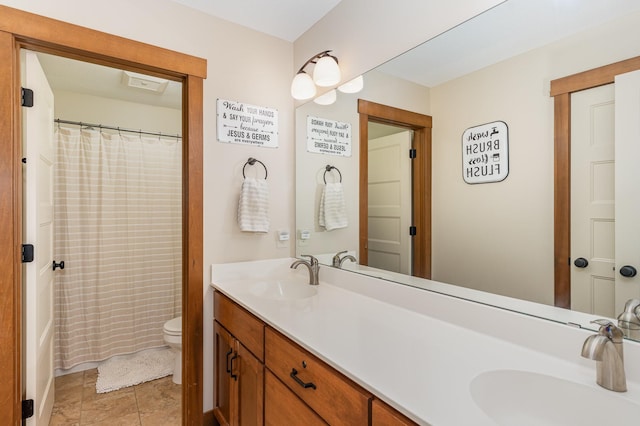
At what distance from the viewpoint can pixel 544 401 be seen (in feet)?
2.57

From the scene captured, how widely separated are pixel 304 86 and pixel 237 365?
→ 1521 mm

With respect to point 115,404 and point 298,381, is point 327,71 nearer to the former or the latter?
point 298,381

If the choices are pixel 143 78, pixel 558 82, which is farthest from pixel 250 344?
pixel 143 78

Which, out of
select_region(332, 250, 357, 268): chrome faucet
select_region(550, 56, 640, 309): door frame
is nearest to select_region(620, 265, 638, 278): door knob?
select_region(550, 56, 640, 309): door frame

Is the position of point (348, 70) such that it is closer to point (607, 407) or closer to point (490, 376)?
point (490, 376)

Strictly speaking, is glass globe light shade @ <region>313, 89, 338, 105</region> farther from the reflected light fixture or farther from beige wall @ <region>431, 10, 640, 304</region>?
beige wall @ <region>431, 10, 640, 304</region>

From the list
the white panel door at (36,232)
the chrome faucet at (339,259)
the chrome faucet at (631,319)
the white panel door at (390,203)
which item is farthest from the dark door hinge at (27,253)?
the chrome faucet at (631,319)

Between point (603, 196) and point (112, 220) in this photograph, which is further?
point (112, 220)

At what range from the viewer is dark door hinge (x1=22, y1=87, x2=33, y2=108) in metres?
1.46

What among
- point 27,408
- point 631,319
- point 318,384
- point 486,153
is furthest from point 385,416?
point 27,408

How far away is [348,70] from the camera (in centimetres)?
173

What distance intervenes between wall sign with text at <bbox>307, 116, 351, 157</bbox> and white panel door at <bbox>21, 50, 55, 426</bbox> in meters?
1.37

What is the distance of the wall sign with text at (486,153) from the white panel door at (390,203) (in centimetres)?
27

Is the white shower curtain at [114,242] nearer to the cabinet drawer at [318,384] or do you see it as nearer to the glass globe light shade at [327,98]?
the glass globe light shade at [327,98]
